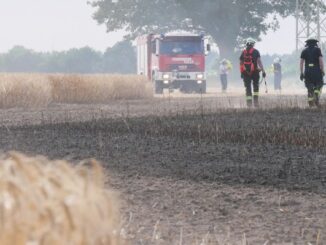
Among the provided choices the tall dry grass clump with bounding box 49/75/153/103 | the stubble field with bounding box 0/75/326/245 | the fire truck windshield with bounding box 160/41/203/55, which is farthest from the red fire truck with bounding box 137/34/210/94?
the stubble field with bounding box 0/75/326/245

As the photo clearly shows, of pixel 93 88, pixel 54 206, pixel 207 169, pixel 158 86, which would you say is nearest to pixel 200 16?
pixel 158 86

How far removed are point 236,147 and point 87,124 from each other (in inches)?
182

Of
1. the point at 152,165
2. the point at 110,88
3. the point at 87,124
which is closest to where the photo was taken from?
the point at 152,165

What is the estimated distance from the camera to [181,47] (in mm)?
36562

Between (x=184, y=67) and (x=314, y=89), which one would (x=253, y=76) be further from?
(x=184, y=67)

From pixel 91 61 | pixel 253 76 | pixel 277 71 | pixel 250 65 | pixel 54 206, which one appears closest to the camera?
pixel 54 206

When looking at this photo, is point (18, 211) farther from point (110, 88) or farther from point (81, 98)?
point (110, 88)

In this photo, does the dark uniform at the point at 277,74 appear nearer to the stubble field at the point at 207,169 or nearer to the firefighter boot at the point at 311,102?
the firefighter boot at the point at 311,102

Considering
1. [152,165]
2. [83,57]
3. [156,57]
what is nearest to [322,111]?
[152,165]

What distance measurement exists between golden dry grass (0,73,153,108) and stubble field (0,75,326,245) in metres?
7.21

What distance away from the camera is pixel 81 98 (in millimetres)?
28266

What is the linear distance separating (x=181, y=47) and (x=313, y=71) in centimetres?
1674

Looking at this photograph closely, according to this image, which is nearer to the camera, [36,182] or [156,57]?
[36,182]

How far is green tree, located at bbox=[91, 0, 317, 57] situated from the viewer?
208 ft
